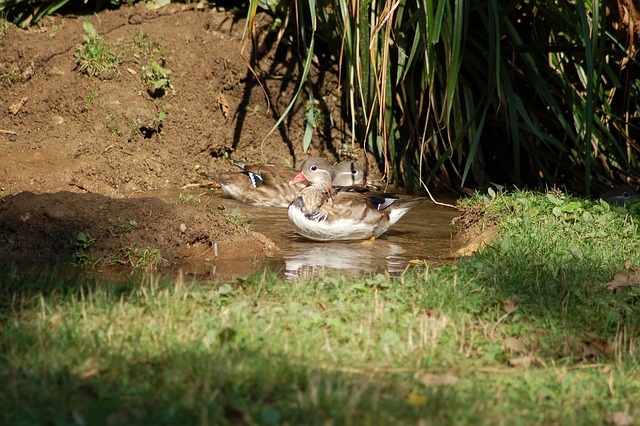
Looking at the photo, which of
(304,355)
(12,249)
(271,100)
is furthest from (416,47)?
(304,355)

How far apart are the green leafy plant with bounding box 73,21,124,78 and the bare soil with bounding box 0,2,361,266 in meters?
0.06

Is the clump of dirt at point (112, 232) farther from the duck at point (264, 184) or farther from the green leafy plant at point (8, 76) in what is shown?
the green leafy plant at point (8, 76)

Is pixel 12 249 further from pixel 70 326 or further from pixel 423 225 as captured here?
pixel 423 225

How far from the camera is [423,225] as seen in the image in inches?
367

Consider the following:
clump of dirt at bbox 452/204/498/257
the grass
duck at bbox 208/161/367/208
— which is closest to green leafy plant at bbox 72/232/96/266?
the grass

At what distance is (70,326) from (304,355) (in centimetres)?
128

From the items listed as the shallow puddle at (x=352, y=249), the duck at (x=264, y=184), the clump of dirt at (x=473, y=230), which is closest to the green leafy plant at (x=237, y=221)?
the shallow puddle at (x=352, y=249)

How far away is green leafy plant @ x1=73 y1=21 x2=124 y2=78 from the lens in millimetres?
10727

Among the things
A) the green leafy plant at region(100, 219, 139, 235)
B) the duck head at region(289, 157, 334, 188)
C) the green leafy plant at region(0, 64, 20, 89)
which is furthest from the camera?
the green leafy plant at region(0, 64, 20, 89)

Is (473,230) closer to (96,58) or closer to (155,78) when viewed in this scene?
Answer: (155,78)

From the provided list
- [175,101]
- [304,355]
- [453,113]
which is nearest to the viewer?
[304,355]

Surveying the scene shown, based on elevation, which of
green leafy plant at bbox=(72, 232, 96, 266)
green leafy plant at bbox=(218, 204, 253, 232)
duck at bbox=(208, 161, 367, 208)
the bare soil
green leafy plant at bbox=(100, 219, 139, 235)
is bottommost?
green leafy plant at bbox=(72, 232, 96, 266)

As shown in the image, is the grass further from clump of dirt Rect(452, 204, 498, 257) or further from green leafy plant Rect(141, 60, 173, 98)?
green leafy plant Rect(141, 60, 173, 98)

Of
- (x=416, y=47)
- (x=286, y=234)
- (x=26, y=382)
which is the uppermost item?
(x=416, y=47)
